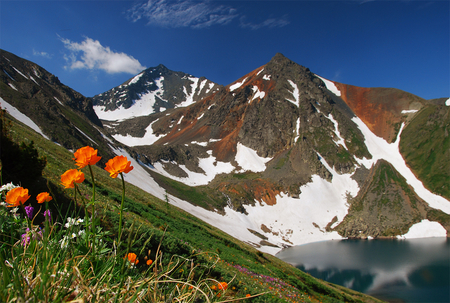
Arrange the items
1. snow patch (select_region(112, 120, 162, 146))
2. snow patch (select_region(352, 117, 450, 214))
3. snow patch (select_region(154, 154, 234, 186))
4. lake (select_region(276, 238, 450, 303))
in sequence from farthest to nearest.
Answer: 1. snow patch (select_region(112, 120, 162, 146))
2. snow patch (select_region(154, 154, 234, 186))
3. snow patch (select_region(352, 117, 450, 214))
4. lake (select_region(276, 238, 450, 303))

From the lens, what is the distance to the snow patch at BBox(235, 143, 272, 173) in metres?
98.3

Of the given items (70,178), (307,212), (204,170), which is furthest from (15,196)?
(204,170)

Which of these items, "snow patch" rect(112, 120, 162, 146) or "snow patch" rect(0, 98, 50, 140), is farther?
"snow patch" rect(112, 120, 162, 146)

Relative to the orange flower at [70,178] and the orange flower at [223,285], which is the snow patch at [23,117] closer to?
the orange flower at [70,178]

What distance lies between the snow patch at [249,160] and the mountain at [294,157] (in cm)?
66

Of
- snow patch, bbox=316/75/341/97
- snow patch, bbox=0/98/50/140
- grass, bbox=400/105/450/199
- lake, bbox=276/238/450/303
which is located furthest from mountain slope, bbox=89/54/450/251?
snow patch, bbox=0/98/50/140

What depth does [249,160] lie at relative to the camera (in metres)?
102

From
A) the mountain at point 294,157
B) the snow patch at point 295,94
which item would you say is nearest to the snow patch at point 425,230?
the mountain at point 294,157

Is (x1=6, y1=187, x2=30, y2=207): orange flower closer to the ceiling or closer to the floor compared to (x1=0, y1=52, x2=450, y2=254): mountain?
closer to the floor

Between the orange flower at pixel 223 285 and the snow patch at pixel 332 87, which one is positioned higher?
the snow patch at pixel 332 87

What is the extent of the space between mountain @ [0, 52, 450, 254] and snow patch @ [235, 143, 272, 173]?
0.66m

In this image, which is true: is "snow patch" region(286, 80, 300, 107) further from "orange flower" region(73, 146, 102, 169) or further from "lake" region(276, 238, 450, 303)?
"orange flower" region(73, 146, 102, 169)

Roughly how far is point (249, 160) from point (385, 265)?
207 feet

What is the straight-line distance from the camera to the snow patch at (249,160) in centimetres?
9831
